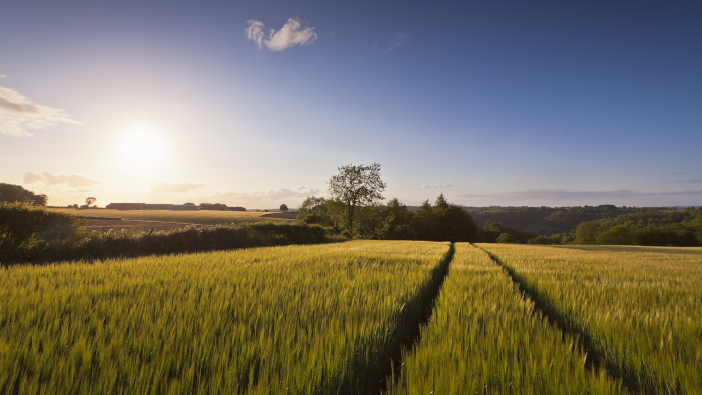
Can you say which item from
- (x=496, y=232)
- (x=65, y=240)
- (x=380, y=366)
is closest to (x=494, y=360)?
(x=380, y=366)

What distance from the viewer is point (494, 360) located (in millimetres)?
1962

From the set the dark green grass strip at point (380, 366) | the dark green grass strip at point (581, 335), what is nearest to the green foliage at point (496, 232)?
the dark green grass strip at point (581, 335)

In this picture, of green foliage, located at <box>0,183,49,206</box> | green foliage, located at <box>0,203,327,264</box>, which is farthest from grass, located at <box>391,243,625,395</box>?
green foliage, located at <box>0,183,49,206</box>

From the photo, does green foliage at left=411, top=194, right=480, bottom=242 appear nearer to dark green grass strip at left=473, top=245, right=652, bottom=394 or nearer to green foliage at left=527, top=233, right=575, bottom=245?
green foliage at left=527, top=233, right=575, bottom=245

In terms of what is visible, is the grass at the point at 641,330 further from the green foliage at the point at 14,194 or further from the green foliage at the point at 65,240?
the green foliage at the point at 14,194

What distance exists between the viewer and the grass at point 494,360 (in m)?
1.58

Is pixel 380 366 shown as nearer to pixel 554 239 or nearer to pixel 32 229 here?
pixel 32 229

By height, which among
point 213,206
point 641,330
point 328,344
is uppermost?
point 213,206

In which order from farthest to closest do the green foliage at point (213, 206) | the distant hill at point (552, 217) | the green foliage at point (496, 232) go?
the distant hill at point (552, 217)
the green foliage at point (213, 206)
the green foliage at point (496, 232)

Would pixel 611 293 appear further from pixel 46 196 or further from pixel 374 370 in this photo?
pixel 46 196

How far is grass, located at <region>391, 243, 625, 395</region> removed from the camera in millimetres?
1578

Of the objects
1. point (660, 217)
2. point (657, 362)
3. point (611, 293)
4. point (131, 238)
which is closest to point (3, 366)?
point (657, 362)

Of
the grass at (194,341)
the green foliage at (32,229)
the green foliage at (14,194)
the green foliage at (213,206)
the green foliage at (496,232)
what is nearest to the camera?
the grass at (194,341)

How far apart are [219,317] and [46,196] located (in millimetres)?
80592
